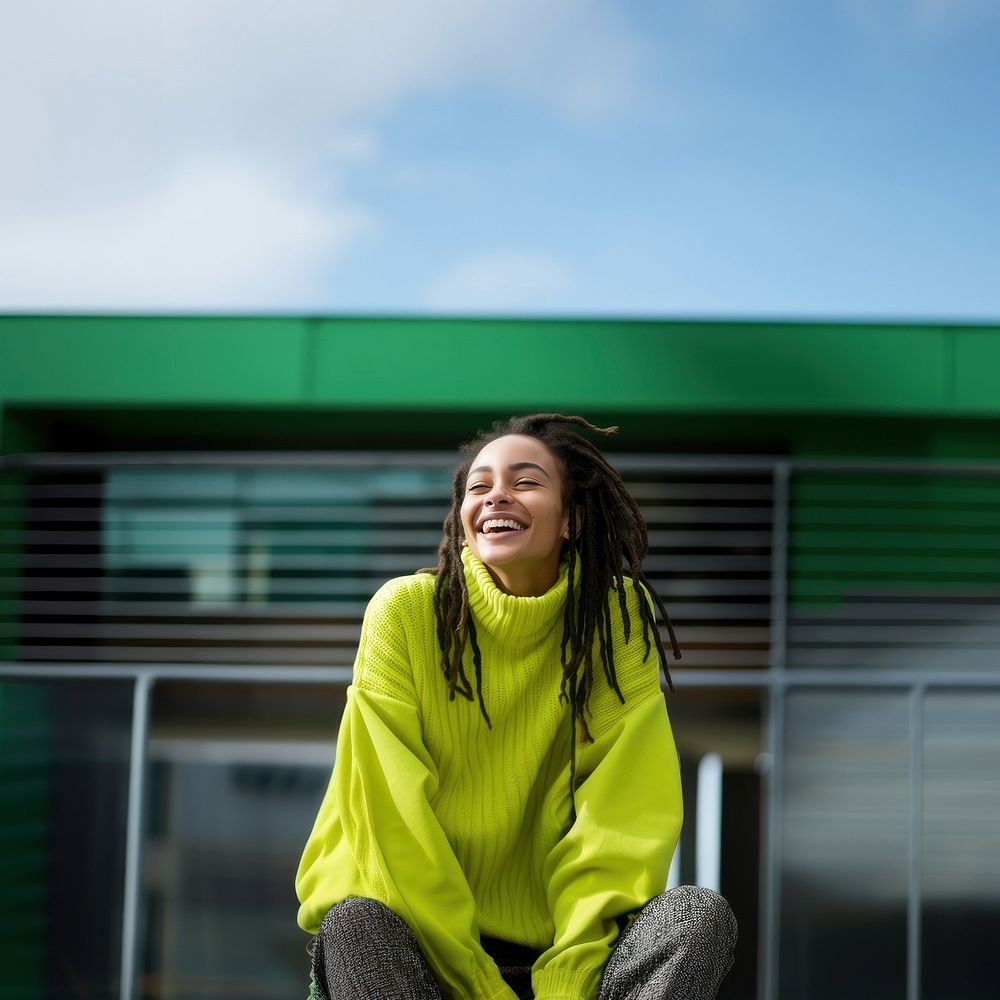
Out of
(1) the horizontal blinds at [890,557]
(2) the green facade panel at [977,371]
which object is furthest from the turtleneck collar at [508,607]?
(2) the green facade panel at [977,371]

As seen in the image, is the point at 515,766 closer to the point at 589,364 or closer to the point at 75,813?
→ the point at 75,813

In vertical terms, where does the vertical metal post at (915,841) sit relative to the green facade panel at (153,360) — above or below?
below

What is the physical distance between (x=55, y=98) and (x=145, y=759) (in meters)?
4.49

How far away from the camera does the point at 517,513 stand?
215 cm

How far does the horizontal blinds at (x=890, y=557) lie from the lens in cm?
588

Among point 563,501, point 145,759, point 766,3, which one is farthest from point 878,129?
point 563,501

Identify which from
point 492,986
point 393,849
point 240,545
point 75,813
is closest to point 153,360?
point 240,545

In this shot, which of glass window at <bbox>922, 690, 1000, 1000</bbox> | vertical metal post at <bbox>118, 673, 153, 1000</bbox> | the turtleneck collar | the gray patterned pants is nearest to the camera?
the gray patterned pants

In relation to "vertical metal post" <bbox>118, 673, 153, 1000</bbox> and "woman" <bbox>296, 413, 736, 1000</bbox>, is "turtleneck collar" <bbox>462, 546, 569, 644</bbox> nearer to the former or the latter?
"woman" <bbox>296, 413, 736, 1000</bbox>

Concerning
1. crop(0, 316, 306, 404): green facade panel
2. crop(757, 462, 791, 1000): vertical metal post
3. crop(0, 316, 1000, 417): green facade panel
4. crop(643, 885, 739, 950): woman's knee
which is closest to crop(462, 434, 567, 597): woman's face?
crop(643, 885, 739, 950): woman's knee

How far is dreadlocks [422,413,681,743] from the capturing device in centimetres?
215

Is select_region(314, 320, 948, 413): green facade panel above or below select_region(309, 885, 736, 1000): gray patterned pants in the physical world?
above

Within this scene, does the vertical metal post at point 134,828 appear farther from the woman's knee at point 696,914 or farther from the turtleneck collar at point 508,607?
the woman's knee at point 696,914

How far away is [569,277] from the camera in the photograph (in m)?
6.50
